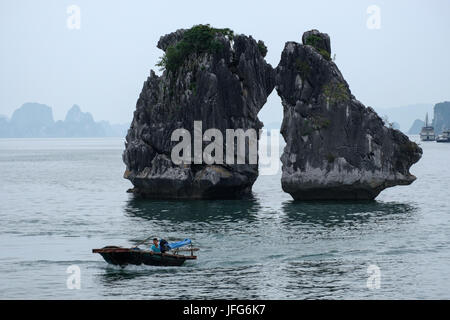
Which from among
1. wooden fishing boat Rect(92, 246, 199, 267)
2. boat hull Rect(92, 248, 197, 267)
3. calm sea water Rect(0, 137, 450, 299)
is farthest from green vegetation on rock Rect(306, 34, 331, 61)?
boat hull Rect(92, 248, 197, 267)

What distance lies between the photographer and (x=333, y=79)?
6744cm

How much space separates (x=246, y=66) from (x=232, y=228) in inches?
972

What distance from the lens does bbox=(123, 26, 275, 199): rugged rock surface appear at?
70438mm

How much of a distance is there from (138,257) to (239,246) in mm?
8571

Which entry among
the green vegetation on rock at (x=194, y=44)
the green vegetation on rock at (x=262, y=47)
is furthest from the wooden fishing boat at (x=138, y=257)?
the green vegetation on rock at (x=262, y=47)

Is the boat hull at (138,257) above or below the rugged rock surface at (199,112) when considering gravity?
below

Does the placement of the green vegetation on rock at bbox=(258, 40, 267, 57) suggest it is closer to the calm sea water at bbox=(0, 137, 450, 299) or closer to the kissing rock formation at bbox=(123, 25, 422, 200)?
the kissing rock formation at bbox=(123, 25, 422, 200)

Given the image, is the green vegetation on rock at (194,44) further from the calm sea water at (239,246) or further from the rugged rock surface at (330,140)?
the calm sea water at (239,246)

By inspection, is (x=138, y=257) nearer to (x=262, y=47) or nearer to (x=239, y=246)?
(x=239, y=246)

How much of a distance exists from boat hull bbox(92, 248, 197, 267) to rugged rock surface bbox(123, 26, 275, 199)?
28076mm

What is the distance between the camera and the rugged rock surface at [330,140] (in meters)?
65.9

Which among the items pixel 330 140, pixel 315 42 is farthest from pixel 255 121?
pixel 315 42

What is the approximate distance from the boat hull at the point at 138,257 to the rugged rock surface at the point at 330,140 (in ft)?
91.3

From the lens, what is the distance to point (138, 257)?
40312 millimetres
